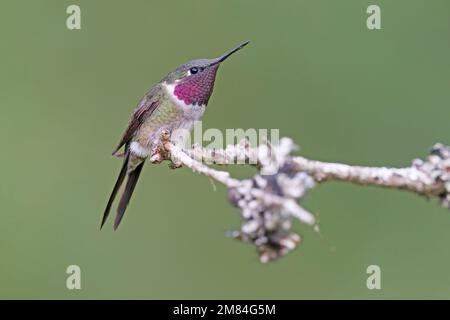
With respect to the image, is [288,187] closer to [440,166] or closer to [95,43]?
[440,166]

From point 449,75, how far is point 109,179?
257 cm

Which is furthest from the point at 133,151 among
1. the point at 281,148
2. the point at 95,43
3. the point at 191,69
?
the point at 95,43

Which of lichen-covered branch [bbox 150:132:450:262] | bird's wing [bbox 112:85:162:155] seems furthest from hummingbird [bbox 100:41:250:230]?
lichen-covered branch [bbox 150:132:450:262]

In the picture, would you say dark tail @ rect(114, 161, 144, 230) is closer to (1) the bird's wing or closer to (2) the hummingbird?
(2) the hummingbird

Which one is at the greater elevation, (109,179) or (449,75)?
(449,75)

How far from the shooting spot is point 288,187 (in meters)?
1.59

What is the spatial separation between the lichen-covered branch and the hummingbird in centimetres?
129

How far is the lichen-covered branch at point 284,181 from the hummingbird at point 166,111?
50.7 inches

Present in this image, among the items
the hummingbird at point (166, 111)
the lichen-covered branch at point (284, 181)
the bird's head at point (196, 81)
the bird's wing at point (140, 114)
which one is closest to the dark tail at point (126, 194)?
the hummingbird at point (166, 111)

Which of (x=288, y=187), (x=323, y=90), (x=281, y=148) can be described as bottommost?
(x=288, y=187)

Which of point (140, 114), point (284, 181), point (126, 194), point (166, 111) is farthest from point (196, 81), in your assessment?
point (284, 181)

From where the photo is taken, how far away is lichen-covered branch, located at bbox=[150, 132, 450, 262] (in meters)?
1.59

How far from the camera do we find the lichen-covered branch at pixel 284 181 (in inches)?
62.8

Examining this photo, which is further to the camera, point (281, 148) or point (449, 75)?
point (449, 75)
